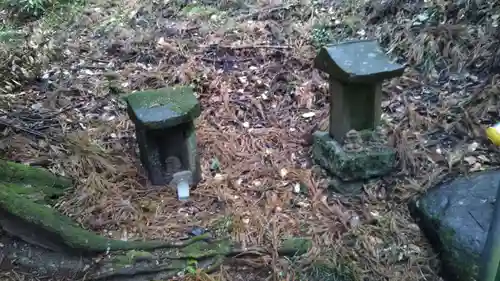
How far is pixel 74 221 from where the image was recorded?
268 centimetres

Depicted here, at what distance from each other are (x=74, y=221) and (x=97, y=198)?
21cm

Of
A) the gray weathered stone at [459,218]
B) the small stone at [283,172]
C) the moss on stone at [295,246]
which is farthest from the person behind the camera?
the small stone at [283,172]

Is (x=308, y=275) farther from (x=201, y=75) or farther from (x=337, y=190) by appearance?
(x=201, y=75)

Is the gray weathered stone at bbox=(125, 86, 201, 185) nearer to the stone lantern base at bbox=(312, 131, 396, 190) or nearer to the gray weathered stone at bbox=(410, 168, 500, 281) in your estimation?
the stone lantern base at bbox=(312, 131, 396, 190)

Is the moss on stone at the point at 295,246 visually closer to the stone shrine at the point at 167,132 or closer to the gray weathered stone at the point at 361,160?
the gray weathered stone at the point at 361,160

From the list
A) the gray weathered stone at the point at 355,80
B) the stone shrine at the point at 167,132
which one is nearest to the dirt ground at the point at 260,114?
the stone shrine at the point at 167,132

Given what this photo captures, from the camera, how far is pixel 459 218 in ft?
8.42

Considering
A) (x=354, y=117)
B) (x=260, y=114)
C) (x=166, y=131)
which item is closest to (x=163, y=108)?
(x=166, y=131)

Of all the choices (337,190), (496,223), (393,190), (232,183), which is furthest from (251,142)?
(496,223)

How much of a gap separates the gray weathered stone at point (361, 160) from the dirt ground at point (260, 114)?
0.31 ft

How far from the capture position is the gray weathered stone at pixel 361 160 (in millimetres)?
2926

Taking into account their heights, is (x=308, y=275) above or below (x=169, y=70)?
below

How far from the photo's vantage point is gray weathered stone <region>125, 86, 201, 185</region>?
2742mm

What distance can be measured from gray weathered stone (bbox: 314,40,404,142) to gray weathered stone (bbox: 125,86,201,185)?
780 mm
